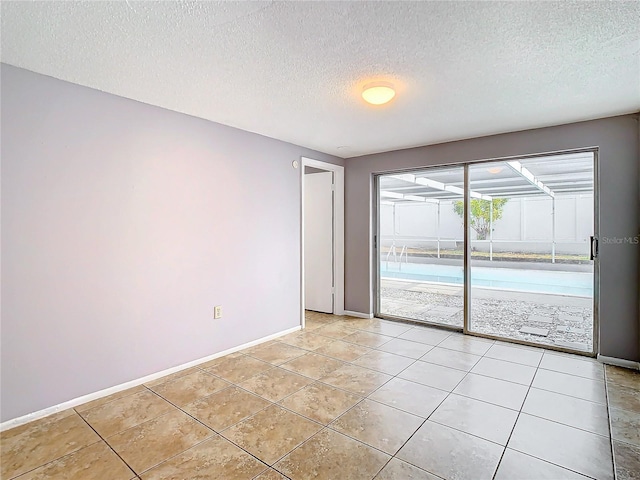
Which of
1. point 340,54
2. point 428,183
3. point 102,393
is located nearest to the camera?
point 340,54

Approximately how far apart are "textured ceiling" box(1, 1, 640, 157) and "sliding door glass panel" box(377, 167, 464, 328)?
4.73 ft

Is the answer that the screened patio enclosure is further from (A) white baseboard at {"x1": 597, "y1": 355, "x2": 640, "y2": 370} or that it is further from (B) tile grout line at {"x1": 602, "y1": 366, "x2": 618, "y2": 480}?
(B) tile grout line at {"x1": 602, "y1": 366, "x2": 618, "y2": 480}

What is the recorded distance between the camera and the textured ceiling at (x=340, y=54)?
1.74m

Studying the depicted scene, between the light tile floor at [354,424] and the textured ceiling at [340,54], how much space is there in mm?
2394

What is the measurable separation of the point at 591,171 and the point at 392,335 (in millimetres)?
2786

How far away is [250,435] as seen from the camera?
2150 millimetres

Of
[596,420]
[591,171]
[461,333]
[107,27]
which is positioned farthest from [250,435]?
[591,171]

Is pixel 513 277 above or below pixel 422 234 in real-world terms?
below

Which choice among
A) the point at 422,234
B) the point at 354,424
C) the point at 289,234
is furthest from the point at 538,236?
the point at 354,424

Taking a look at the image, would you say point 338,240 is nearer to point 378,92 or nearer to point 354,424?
point 378,92

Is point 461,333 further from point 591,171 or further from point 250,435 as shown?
point 250,435

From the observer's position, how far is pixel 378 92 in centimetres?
254

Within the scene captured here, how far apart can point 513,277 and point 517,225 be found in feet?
3.84

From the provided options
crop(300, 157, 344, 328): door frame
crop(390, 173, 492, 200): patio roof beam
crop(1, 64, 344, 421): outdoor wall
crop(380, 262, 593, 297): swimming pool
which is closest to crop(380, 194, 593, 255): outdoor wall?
crop(390, 173, 492, 200): patio roof beam
